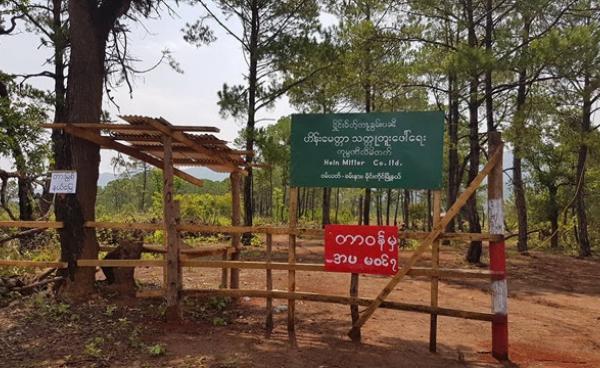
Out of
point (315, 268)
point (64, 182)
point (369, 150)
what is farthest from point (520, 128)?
point (64, 182)

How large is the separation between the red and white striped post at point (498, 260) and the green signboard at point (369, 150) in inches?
23.0

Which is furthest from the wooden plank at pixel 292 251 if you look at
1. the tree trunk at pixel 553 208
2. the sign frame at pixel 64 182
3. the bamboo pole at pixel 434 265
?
the tree trunk at pixel 553 208

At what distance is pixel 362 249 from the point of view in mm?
5512

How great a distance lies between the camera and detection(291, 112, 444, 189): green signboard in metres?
5.39

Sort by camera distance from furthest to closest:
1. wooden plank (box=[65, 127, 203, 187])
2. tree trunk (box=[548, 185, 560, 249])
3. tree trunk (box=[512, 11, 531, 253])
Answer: tree trunk (box=[548, 185, 560, 249])
tree trunk (box=[512, 11, 531, 253])
wooden plank (box=[65, 127, 203, 187])

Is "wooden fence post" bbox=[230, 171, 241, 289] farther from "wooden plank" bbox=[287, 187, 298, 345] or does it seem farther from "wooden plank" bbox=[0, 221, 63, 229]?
"wooden plank" bbox=[0, 221, 63, 229]

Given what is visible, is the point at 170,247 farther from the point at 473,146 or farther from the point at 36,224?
the point at 473,146

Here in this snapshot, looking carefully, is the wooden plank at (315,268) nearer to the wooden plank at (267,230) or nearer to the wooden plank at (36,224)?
the wooden plank at (267,230)

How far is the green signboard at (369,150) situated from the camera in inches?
212

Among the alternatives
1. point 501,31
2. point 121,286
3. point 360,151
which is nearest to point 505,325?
point 360,151

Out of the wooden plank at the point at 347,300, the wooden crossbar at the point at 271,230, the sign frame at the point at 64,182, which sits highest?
the sign frame at the point at 64,182

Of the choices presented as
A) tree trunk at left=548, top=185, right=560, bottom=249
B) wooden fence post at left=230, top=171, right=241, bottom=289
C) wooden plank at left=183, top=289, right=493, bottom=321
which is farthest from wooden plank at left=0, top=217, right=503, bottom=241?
tree trunk at left=548, top=185, right=560, bottom=249

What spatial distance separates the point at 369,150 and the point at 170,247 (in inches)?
109

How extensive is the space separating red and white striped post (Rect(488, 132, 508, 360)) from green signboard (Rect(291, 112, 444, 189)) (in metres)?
0.58
